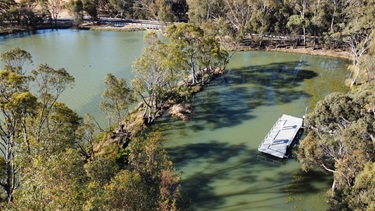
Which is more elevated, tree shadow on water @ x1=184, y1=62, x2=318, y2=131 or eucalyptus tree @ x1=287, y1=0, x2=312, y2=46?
eucalyptus tree @ x1=287, y1=0, x2=312, y2=46

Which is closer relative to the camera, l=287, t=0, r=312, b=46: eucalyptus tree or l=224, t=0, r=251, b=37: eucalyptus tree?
l=287, t=0, r=312, b=46: eucalyptus tree

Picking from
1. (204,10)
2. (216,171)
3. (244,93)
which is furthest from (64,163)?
(204,10)

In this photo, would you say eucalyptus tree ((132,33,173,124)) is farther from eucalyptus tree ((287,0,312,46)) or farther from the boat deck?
eucalyptus tree ((287,0,312,46))

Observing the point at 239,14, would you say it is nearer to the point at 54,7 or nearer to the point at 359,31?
the point at 359,31

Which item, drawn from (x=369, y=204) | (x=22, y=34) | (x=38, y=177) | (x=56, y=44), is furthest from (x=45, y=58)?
(x=369, y=204)

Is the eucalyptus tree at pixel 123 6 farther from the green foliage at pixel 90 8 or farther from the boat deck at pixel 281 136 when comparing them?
the boat deck at pixel 281 136

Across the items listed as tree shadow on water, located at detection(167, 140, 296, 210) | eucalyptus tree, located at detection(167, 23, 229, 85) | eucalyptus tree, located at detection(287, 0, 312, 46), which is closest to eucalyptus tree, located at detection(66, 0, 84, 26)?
eucalyptus tree, located at detection(167, 23, 229, 85)
